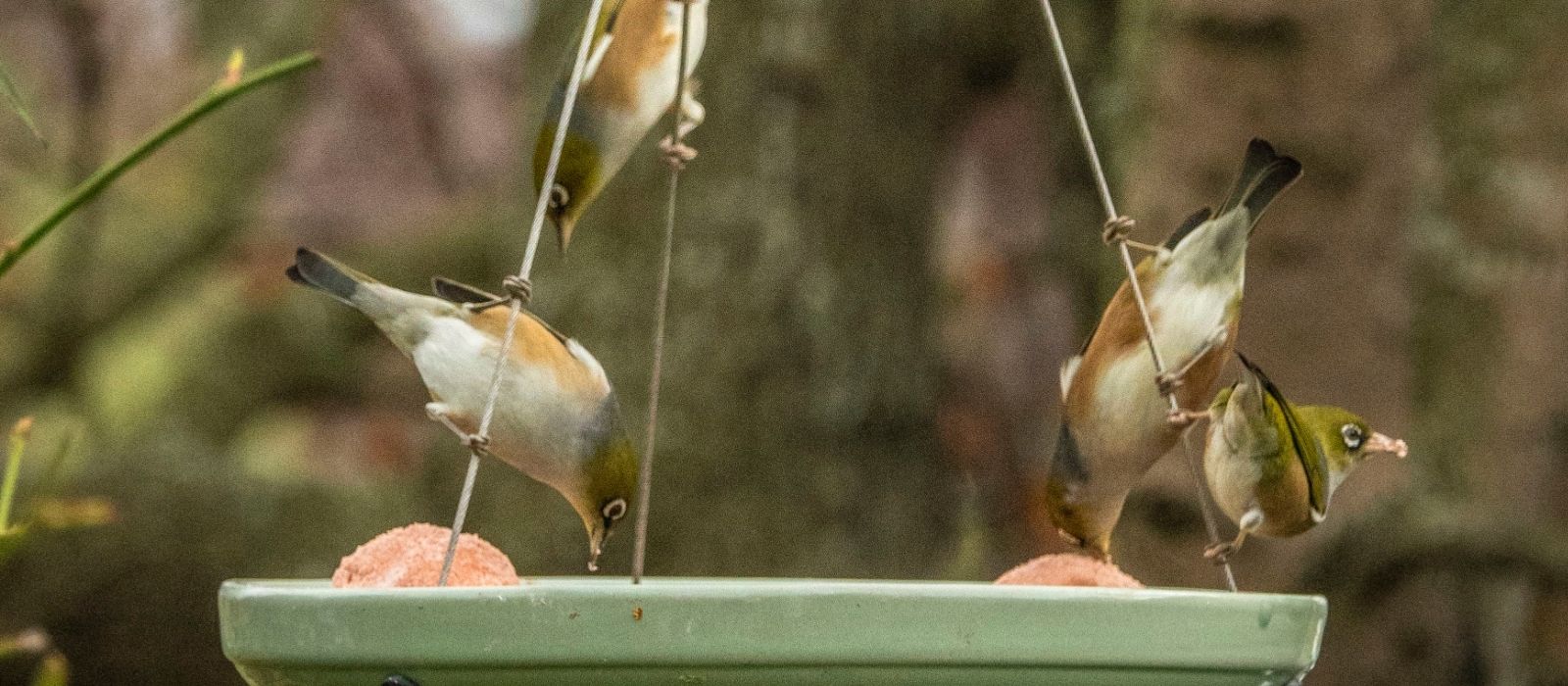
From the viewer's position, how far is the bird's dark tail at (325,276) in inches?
52.6

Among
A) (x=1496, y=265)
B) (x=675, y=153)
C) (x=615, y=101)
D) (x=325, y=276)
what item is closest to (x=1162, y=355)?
(x=675, y=153)

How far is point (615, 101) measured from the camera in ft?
4.82

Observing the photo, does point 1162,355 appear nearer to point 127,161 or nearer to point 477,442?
point 477,442

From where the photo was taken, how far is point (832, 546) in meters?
3.14

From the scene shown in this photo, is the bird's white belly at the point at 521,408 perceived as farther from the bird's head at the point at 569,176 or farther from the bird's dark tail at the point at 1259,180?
the bird's dark tail at the point at 1259,180

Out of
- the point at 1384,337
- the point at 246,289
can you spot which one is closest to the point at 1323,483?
the point at 1384,337

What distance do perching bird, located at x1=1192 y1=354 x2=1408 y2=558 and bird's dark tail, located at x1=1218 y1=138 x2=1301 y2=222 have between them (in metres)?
0.13

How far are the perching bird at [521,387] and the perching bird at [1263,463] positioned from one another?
1.36 ft

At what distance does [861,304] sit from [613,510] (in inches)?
74.5

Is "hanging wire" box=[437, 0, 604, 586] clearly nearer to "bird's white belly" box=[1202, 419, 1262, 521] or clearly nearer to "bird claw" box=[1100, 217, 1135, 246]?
"bird claw" box=[1100, 217, 1135, 246]

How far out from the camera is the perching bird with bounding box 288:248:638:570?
4.17 feet

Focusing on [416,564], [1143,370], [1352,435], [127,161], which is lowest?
[1352,435]

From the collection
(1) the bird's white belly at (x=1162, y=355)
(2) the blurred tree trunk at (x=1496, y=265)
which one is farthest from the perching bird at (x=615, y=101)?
(2) the blurred tree trunk at (x=1496, y=265)

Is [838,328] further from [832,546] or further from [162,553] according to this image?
[162,553]
